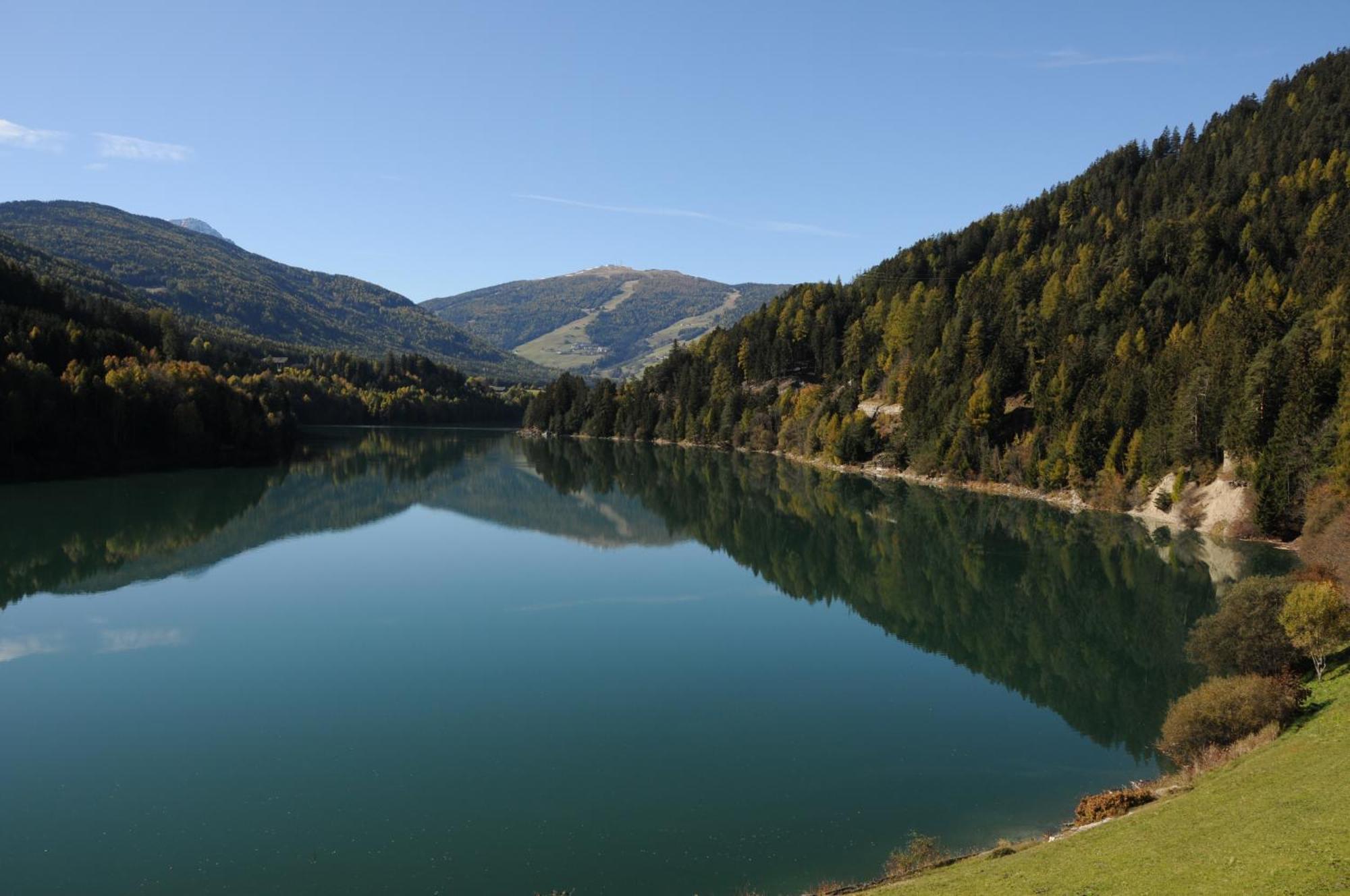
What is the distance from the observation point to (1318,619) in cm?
2675

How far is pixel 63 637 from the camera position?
3806 centimetres

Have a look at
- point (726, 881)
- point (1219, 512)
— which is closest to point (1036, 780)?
point (726, 881)

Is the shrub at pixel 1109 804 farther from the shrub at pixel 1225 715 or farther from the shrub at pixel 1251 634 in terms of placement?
the shrub at pixel 1251 634

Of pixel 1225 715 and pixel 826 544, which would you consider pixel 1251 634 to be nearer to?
pixel 1225 715

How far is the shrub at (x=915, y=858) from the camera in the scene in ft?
59.3

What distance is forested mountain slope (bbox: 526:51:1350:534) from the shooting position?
229 feet

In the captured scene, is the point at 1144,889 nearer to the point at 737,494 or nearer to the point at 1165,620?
the point at 1165,620

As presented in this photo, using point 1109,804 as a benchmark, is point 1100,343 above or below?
above

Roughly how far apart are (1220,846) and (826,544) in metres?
49.5

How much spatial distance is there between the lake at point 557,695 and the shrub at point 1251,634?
3049 mm

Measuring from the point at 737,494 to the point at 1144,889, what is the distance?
79642 millimetres

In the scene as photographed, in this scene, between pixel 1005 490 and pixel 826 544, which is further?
pixel 1005 490

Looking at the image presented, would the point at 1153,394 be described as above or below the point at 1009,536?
above

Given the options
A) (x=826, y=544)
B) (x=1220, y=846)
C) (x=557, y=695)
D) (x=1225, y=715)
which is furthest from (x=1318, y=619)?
(x=826, y=544)
